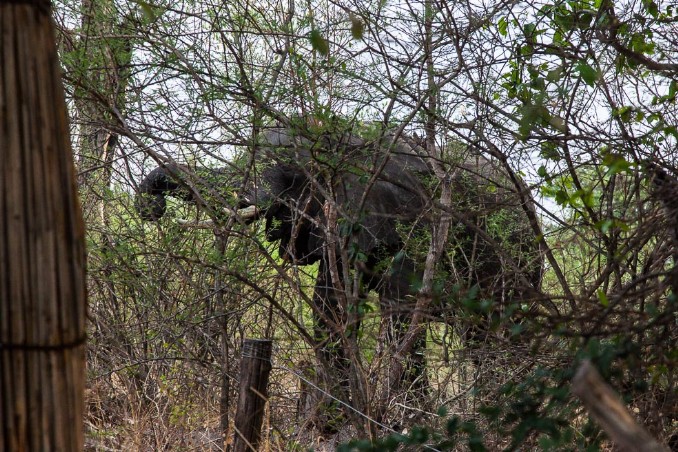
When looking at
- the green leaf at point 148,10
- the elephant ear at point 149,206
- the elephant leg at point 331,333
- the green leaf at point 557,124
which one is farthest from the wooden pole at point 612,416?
the elephant ear at point 149,206

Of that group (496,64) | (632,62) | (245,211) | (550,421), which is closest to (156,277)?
(245,211)

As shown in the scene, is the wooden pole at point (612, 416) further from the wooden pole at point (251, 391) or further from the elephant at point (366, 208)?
the wooden pole at point (251, 391)

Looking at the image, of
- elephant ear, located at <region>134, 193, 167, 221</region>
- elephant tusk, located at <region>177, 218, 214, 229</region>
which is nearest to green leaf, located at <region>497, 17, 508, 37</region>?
elephant tusk, located at <region>177, 218, 214, 229</region>

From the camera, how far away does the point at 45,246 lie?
1355 mm

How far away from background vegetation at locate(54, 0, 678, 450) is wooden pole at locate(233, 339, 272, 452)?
235mm

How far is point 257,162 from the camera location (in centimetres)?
448

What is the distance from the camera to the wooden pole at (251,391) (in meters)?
3.32

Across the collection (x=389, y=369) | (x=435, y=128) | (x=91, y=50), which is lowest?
(x=389, y=369)

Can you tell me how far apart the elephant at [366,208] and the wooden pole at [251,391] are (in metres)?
0.24

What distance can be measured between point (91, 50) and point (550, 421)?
3.04m

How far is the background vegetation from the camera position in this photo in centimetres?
297

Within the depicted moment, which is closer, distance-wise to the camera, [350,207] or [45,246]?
[45,246]

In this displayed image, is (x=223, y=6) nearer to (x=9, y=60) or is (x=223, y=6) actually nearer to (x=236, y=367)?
(x=236, y=367)

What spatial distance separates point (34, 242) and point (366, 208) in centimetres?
230
